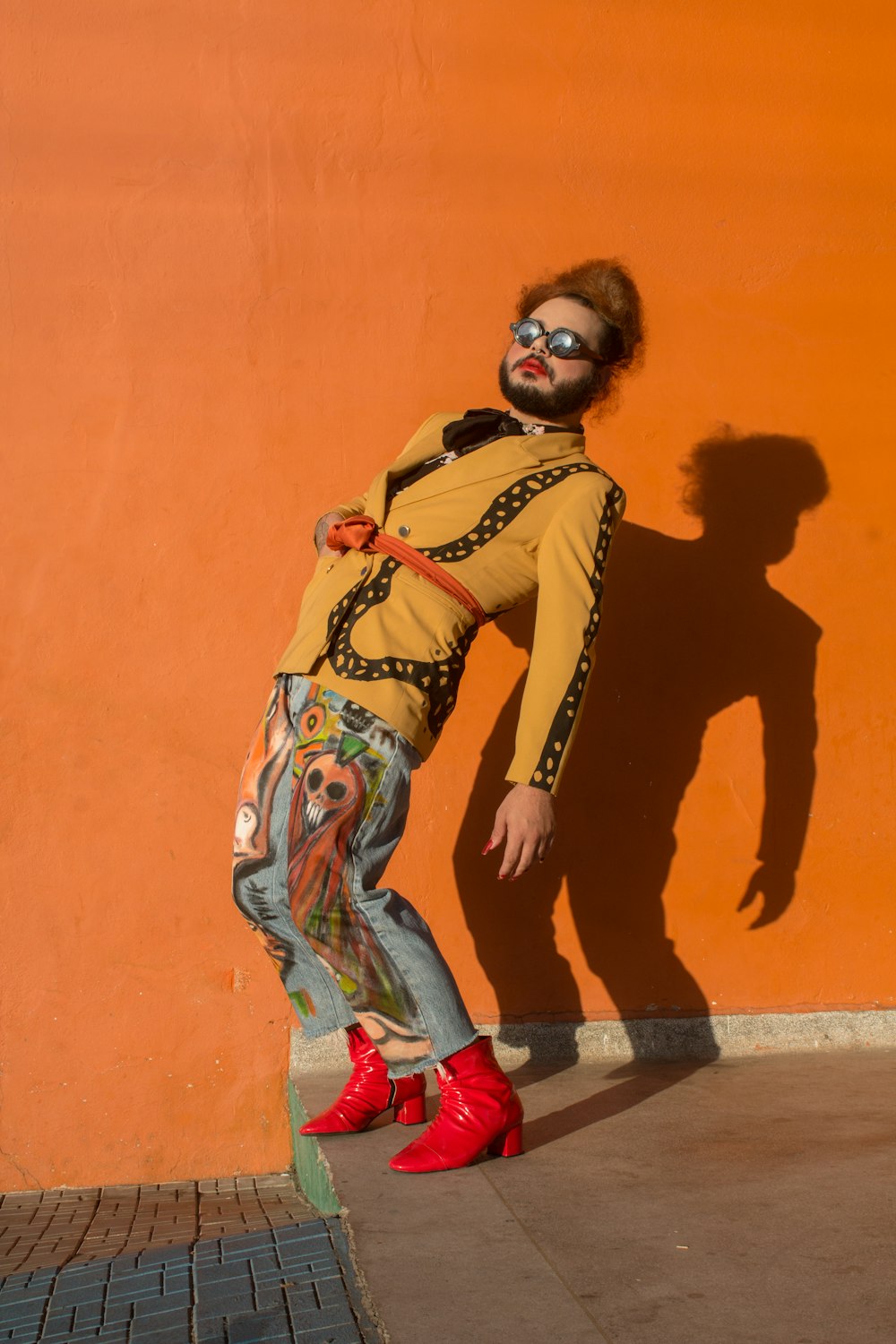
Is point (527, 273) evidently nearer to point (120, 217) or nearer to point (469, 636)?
point (120, 217)

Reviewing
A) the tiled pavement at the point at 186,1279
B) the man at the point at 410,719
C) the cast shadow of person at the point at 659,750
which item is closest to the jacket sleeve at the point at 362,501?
the man at the point at 410,719

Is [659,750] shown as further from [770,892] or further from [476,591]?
[476,591]

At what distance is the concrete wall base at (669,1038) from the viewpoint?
9.92ft

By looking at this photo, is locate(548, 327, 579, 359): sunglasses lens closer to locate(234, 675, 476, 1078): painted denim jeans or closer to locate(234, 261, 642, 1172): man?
locate(234, 261, 642, 1172): man

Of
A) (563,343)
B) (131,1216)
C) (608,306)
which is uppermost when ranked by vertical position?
(608,306)

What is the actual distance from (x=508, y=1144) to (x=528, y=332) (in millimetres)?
1531

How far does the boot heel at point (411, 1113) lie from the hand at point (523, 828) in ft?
2.02

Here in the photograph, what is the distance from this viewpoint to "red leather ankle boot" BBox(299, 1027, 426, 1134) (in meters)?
2.50

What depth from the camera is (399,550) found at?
236cm

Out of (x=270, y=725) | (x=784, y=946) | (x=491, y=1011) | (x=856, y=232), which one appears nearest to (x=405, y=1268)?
(x=270, y=725)

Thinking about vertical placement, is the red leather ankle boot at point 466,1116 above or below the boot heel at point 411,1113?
above

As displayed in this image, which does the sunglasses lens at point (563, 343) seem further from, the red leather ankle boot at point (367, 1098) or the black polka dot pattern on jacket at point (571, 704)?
the red leather ankle boot at point (367, 1098)

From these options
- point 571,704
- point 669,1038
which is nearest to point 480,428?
point 571,704

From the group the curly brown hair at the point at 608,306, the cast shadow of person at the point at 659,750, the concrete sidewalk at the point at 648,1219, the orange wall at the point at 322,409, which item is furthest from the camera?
the cast shadow of person at the point at 659,750
